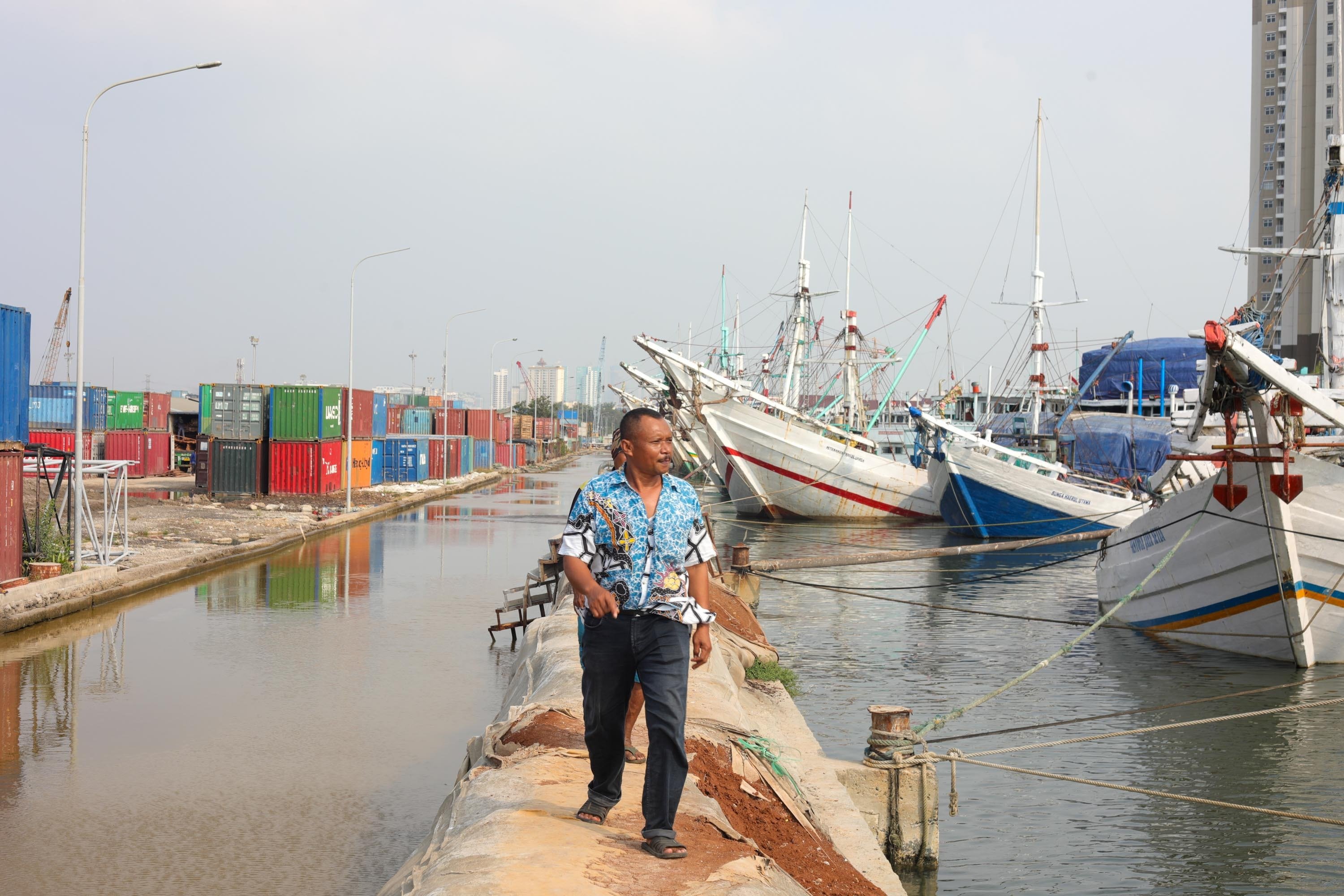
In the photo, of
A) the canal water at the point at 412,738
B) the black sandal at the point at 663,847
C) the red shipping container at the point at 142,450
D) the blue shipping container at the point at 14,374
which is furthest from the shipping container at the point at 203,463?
the black sandal at the point at 663,847

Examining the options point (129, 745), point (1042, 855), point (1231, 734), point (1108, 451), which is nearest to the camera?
point (1042, 855)

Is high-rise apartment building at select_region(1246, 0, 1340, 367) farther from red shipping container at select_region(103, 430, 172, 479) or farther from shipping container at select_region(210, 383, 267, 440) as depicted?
red shipping container at select_region(103, 430, 172, 479)

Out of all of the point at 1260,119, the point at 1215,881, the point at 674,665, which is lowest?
the point at 1215,881

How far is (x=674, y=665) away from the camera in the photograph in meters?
4.44

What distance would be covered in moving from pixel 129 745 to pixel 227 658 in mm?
3817

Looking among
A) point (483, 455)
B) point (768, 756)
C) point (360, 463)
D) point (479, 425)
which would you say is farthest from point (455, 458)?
point (768, 756)

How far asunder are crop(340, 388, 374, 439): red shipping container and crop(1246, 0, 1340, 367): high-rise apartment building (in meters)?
51.0

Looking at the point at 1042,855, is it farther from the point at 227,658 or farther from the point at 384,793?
the point at 227,658

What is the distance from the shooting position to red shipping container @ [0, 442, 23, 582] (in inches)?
603

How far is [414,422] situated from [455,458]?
24.5 feet

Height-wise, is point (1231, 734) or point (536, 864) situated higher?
point (536, 864)

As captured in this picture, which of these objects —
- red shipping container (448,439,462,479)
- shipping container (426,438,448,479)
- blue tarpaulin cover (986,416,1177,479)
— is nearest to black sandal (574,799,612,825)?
blue tarpaulin cover (986,416,1177,479)

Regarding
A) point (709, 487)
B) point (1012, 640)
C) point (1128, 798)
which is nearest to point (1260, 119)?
point (709, 487)

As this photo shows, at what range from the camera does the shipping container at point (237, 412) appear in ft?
120
